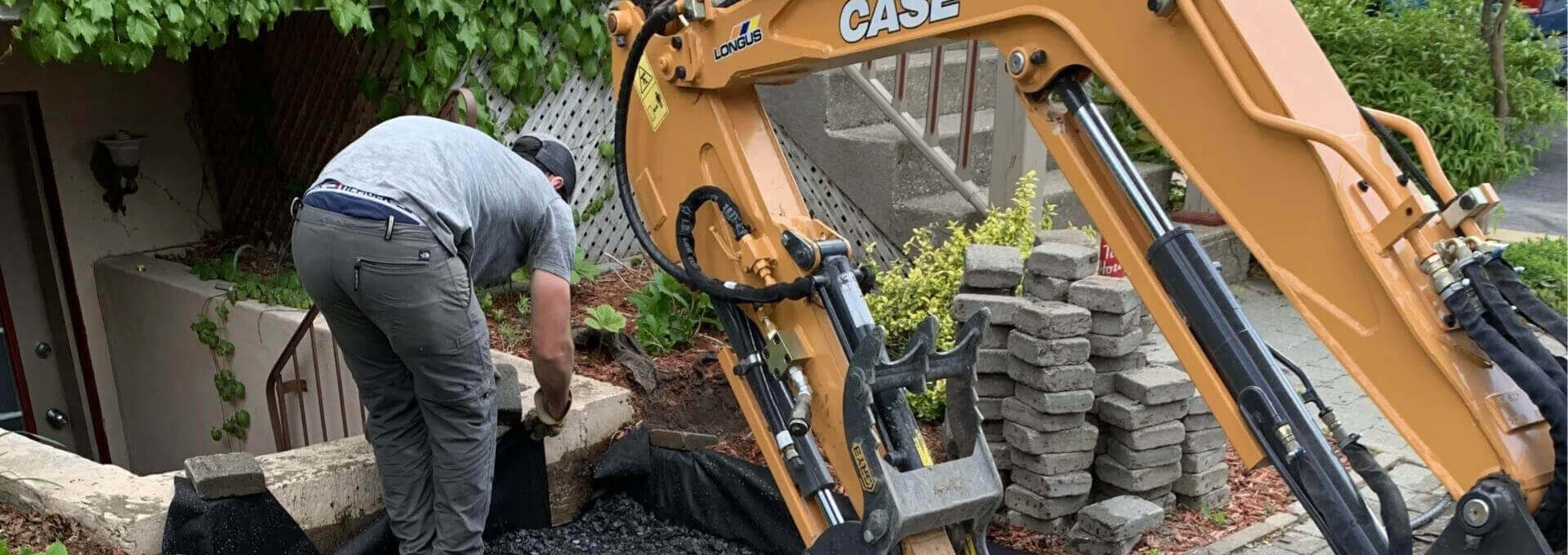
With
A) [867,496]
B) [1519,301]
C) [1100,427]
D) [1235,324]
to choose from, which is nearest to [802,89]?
[1100,427]

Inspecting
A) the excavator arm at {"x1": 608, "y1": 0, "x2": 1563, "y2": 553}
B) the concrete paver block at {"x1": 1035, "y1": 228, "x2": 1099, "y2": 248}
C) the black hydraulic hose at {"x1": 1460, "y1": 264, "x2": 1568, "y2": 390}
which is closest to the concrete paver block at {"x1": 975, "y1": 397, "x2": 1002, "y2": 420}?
the concrete paver block at {"x1": 1035, "y1": 228, "x2": 1099, "y2": 248}

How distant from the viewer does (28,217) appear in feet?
22.1

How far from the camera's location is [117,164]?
6.50 metres

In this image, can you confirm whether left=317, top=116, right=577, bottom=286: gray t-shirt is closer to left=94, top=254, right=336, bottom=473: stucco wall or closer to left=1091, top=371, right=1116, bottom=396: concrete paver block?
left=1091, top=371, right=1116, bottom=396: concrete paver block

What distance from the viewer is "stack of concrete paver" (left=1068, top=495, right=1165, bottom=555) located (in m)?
3.59

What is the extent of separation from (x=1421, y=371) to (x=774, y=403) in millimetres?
1748

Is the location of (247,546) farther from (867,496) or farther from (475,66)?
(475,66)

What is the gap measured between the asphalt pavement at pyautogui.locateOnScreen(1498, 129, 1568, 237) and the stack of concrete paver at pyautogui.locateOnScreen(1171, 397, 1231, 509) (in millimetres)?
5556

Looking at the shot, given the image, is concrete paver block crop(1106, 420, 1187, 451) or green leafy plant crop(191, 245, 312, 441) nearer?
concrete paver block crop(1106, 420, 1187, 451)

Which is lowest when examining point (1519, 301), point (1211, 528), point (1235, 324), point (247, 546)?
point (1211, 528)

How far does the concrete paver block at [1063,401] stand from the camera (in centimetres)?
364

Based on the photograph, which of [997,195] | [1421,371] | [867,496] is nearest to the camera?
[1421,371]

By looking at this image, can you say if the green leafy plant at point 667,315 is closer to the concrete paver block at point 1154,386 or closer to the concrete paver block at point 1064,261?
the concrete paver block at point 1064,261

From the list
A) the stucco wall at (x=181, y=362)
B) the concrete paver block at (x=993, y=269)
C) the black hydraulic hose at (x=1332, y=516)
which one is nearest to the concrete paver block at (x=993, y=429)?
the concrete paver block at (x=993, y=269)
